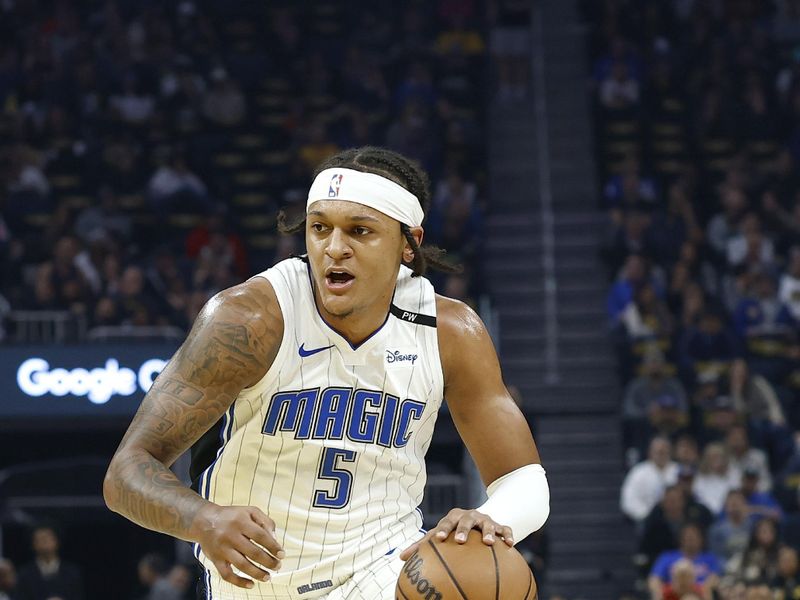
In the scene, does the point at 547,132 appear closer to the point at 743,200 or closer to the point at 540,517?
the point at 743,200

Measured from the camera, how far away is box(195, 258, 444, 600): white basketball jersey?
4496 mm

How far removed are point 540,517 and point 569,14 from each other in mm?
16142

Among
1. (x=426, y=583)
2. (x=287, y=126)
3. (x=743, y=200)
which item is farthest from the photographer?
(x=287, y=126)

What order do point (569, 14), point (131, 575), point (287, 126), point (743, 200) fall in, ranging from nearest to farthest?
point (131, 575)
point (743, 200)
point (287, 126)
point (569, 14)

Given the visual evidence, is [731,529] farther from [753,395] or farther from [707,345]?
[707,345]

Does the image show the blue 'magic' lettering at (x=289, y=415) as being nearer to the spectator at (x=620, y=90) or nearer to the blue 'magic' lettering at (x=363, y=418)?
the blue 'magic' lettering at (x=363, y=418)

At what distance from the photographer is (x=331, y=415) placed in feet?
14.8

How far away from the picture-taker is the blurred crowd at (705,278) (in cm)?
1194

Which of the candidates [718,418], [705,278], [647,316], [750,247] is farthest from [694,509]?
[750,247]

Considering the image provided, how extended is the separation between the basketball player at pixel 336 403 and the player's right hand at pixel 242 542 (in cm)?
54

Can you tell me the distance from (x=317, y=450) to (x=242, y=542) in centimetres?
86

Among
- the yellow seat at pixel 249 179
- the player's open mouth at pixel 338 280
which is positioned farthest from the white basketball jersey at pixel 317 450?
the yellow seat at pixel 249 179

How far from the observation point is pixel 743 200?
53.3 ft

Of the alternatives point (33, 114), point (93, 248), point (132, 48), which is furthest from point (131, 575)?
point (132, 48)
